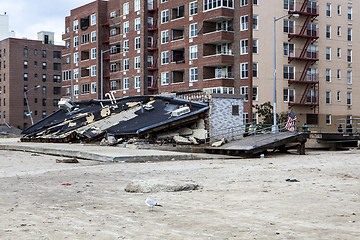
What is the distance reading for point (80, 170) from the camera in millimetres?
17094

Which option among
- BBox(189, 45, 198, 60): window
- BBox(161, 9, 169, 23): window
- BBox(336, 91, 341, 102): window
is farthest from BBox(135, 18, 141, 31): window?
BBox(336, 91, 341, 102): window

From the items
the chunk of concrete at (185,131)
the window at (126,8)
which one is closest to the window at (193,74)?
the window at (126,8)

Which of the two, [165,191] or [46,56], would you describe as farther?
[46,56]

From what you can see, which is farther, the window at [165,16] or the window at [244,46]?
the window at [165,16]

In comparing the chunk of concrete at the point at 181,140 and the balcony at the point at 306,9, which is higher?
the balcony at the point at 306,9

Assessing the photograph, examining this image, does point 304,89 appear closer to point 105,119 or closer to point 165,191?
point 105,119

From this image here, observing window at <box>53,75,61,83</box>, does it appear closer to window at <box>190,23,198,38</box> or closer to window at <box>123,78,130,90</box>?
window at <box>123,78,130,90</box>

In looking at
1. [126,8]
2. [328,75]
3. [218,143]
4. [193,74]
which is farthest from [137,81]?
[218,143]

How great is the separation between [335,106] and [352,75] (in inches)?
216

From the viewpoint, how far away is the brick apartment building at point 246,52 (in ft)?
189

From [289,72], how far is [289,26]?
5.81 meters

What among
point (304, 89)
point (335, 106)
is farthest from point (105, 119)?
point (335, 106)

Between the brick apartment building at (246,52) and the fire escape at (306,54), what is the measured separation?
0.13 m

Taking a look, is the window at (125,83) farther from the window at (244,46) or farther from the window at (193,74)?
the window at (244,46)
